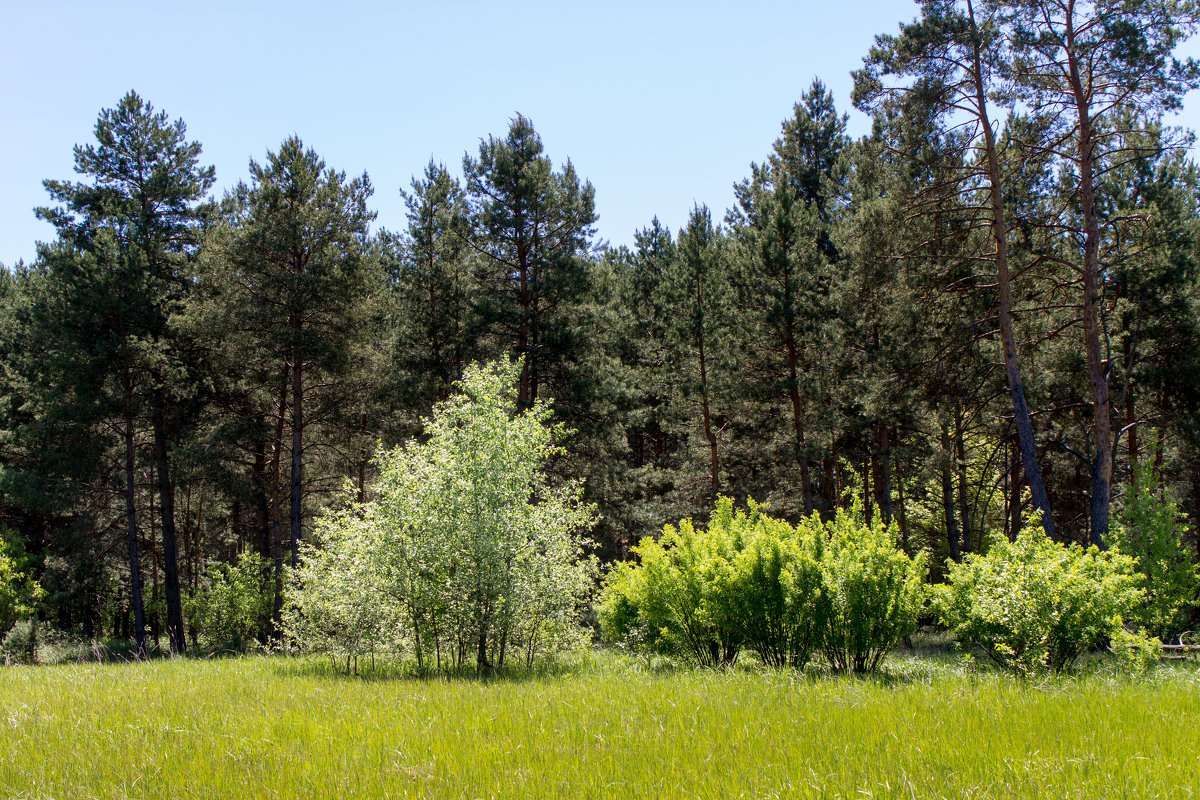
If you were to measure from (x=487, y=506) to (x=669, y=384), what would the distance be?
53.6 feet

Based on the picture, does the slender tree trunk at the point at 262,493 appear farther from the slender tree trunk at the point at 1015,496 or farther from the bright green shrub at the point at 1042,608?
the slender tree trunk at the point at 1015,496

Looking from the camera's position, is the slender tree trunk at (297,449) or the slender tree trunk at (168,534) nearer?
the slender tree trunk at (297,449)

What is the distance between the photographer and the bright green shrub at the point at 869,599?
26.0 ft

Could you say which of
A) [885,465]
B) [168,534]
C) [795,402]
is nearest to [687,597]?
[885,465]

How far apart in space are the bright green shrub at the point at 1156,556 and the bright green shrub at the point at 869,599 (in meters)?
6.03

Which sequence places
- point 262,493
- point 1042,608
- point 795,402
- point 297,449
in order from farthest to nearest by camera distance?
1. point 262,493
2. point 795,402
3. point 297,449
4. point 1042,608

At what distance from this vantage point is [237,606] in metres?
20.6

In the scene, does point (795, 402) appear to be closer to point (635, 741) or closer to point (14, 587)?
point (635, 741)

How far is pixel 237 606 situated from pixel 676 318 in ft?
54.8

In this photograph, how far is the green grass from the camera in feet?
13.1

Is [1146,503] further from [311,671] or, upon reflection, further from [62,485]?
[62,485]

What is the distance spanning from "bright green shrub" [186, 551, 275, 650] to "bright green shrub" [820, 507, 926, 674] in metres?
17.7

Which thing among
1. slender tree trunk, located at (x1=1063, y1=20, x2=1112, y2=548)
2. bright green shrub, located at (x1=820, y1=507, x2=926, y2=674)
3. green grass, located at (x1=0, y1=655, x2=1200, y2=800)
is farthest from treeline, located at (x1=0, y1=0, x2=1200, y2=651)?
green grass, located at (x1=0, y1=655, x2=1200, y2=800)

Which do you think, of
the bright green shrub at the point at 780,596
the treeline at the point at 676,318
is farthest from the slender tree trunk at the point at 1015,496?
the bright green shrub at the point at 780,596
